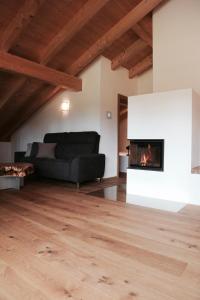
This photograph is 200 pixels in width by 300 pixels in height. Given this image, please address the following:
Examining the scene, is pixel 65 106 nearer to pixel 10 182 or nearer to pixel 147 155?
pixel 10 182

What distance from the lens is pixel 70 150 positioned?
16.4 ft

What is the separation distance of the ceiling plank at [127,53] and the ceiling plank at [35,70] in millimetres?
1067

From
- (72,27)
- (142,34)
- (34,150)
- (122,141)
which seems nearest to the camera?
(72,27)

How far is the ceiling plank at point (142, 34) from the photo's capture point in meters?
4.41

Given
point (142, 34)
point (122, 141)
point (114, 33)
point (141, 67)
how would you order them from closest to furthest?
point (114, 33) < point (142, 34) < point (141, 67) < point (122, 141)

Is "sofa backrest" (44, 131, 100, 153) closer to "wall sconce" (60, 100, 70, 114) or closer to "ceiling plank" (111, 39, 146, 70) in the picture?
"wall sconce" (60, 100, 70, 114)

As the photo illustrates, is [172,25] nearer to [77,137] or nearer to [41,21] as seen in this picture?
[41,21]

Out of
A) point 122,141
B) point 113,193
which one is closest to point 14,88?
point 113,193

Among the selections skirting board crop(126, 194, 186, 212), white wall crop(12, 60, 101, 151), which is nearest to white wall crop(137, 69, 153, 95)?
white wall crop(12, 60, 101, 151)

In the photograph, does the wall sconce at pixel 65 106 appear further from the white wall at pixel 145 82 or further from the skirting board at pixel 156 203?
the skirting board at pixel 156 203

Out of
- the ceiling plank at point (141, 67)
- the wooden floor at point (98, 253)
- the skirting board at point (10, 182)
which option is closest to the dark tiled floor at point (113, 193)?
the wooden floor at point (98, 253)

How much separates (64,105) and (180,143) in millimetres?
3335

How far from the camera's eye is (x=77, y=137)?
508 centimetres

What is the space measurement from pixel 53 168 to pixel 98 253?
2912 mm
